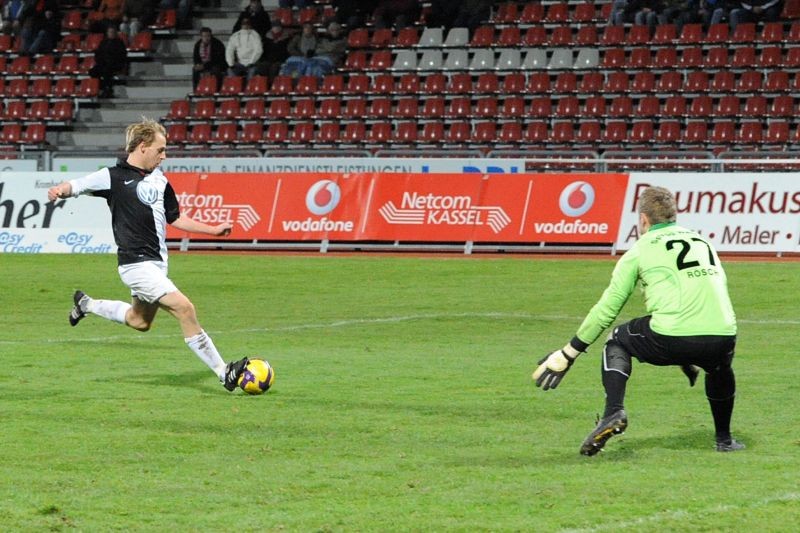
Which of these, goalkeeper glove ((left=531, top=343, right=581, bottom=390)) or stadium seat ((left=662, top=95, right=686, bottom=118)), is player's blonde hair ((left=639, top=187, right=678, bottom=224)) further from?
stadium seat ((left=662, top=95, right=686, bottom=118))

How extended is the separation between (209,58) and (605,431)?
30.7m

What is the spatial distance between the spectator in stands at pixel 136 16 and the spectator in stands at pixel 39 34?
2083 millimetres

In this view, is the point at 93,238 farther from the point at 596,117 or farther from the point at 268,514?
the point at 268,514

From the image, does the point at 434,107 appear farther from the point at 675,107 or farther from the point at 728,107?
the point at 728,107

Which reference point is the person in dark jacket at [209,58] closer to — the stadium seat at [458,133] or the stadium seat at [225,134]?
the stadium seat at [225,134]

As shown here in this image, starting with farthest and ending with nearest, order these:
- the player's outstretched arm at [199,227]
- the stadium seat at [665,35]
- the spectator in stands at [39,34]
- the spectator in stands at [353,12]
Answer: the spectator in stands at [39,34] < the spectator in stands at [353,12] < the stadium seat at [665,35] < the player's outstretched arm at [199,227]

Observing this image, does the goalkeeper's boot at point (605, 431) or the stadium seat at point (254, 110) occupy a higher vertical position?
the stadium seat at point (254, 110)

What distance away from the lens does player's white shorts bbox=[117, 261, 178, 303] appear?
11930 millimetres

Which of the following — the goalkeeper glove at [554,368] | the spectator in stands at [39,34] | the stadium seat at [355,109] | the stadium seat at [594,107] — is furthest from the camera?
the spectator in stands at [39,34]

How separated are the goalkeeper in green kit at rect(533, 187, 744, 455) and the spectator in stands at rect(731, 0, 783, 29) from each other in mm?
26039

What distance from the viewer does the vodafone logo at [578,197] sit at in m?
25.8

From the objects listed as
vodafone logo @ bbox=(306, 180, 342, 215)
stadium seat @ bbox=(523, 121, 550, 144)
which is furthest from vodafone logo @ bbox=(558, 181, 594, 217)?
stadium seat @ bbox=(523, 121, 550, 144)

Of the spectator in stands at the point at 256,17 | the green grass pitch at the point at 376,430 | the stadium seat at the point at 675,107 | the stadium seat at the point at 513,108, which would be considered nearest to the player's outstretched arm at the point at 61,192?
the green grass pitch at the point at 376,430

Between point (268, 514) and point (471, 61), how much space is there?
29886 millimetres
